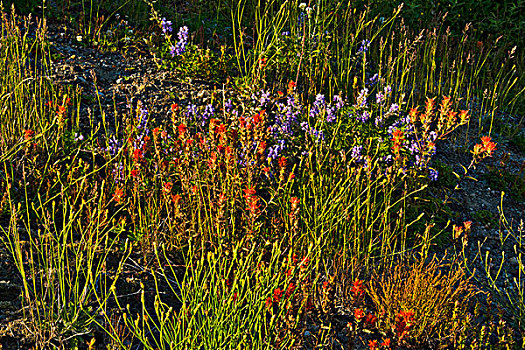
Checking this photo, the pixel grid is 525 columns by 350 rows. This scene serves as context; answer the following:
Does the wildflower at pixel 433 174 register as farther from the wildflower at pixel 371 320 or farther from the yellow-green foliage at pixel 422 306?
the wildflower at pixel 371 320

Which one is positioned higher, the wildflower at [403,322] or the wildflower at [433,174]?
the wildflower at [433,174]

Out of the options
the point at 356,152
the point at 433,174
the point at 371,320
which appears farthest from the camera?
the point at 433,174

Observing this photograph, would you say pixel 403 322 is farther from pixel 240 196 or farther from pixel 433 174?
pixel 433 174

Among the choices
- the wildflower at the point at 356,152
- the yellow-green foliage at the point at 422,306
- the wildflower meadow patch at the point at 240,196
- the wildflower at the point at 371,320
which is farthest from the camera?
the wildflower at the point at 356,152

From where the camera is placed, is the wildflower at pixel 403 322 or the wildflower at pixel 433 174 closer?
the wildflower at pixel 403 322

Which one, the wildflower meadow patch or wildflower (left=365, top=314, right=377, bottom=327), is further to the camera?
wildflower (left=365, top=314, right=377, bottom=327)

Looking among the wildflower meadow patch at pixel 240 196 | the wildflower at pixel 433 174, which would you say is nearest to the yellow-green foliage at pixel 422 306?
the wildflower meadow patch at pixel 240 196

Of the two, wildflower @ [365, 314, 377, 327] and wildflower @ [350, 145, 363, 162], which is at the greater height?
wildflower @ [350, 145, 363, 162]

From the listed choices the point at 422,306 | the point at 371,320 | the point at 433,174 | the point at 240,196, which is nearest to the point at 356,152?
the point at 433,174

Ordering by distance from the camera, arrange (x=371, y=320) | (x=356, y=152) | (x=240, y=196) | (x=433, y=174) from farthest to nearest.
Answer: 1. (x=433, y=174)
2. (x=356, y=152)
3. (x=240, y=196)
4. (x=371, y=320)

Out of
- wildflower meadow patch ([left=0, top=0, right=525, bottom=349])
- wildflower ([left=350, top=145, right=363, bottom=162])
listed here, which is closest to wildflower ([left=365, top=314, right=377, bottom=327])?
wildflower meadow patch ([left=0, top=0, right=525, bottom=349])

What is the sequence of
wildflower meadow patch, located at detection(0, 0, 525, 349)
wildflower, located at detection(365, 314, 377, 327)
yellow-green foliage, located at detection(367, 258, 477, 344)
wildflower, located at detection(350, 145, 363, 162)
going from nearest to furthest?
wildflower meadow patch, located at detection(0, 0, 525, 349) < wildflower, located at detection(365, 314, 377, 327) < yellow-green foliage, located at detection(367, 258, 477, 344) < wildflower, located at detection(350, 145, 363, 162)

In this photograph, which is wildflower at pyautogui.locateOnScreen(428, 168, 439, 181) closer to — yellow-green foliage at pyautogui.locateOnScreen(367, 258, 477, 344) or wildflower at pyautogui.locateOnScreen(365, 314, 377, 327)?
yellow-green foliage at pyautogui.locateOnScreen(367, 258, 477, 344)

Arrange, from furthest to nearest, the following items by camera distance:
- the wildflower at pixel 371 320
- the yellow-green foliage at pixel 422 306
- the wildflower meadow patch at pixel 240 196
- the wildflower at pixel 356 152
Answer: the wildflower at pixel 356 152 → the yellow-green foliage at pixel 422 306 → the wildflower at pixel 371 320 → the wildflower meadow patch at pixel 240 196
